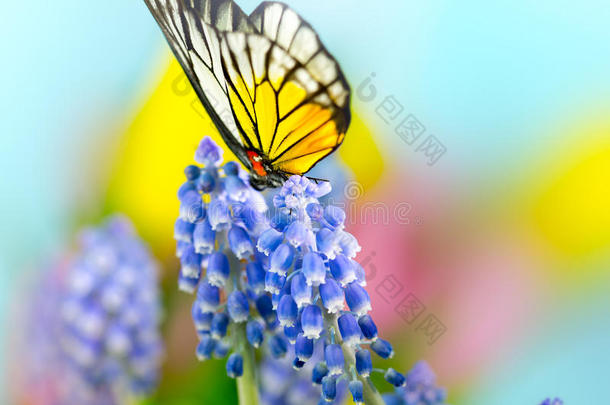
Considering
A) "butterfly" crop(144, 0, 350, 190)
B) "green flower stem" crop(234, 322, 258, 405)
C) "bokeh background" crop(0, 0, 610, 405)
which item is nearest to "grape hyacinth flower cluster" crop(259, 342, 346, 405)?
"bokeh background" crop(0, 0, 610, 405)

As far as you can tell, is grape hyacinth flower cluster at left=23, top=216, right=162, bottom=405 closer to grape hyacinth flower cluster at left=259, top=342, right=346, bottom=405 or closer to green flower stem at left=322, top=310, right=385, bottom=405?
grape hyacinth flower cluster at left=259, top=342, right=346, bottom=405

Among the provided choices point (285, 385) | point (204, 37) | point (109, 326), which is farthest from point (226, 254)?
point (109, 326)

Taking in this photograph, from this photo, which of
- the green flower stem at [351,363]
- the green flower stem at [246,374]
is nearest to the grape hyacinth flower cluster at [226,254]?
the green flower stem at [246,374]

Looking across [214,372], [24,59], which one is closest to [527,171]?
[214,372]

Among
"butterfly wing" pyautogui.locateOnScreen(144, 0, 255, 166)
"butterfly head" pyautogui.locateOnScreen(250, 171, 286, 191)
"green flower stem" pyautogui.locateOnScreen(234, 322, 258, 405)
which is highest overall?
"butterfly wing" pyautogui.locateOnScreen(144, 0, 255, 166)

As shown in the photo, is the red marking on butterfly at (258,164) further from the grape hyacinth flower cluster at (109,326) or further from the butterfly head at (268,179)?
the grape hyacinth flower cluster at (109,326)

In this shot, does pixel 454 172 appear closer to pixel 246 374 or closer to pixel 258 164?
pixel 258 164
